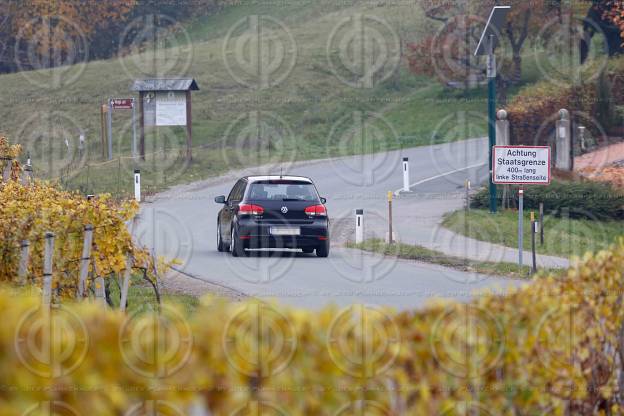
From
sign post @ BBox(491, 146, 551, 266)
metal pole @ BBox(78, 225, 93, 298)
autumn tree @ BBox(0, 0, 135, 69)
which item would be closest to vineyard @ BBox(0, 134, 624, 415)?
metal pole @ BBox(78, 225, 93, 298)

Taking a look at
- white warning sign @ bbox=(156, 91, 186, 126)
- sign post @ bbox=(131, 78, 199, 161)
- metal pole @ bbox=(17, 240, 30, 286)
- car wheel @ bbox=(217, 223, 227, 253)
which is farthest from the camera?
white warning sign @ bbox=(156, 91, 186, 126)

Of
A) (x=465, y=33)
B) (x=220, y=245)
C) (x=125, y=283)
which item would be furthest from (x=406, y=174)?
(x=125, y=283)

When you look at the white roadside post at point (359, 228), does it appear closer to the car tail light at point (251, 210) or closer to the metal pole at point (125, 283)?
the car tail light at point (251, 210)

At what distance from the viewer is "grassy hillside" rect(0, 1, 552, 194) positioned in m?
40.5

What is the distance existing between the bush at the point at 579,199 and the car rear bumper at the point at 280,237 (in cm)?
809

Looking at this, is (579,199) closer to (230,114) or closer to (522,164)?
(522,164)

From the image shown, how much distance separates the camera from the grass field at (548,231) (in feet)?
72.1

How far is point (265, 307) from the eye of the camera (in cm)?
459

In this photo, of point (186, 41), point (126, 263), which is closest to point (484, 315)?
point (126, 263)

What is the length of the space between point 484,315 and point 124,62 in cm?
6256

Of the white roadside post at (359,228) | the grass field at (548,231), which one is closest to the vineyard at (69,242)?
the white roadside post at (359,228)

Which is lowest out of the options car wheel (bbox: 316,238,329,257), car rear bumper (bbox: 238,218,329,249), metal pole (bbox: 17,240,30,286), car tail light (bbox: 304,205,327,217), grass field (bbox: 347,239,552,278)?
grass field (bbox: 347,239,552,278)

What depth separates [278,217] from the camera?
777 inches

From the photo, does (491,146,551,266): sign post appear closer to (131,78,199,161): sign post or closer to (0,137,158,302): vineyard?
(0,137,158,302): vineyard
